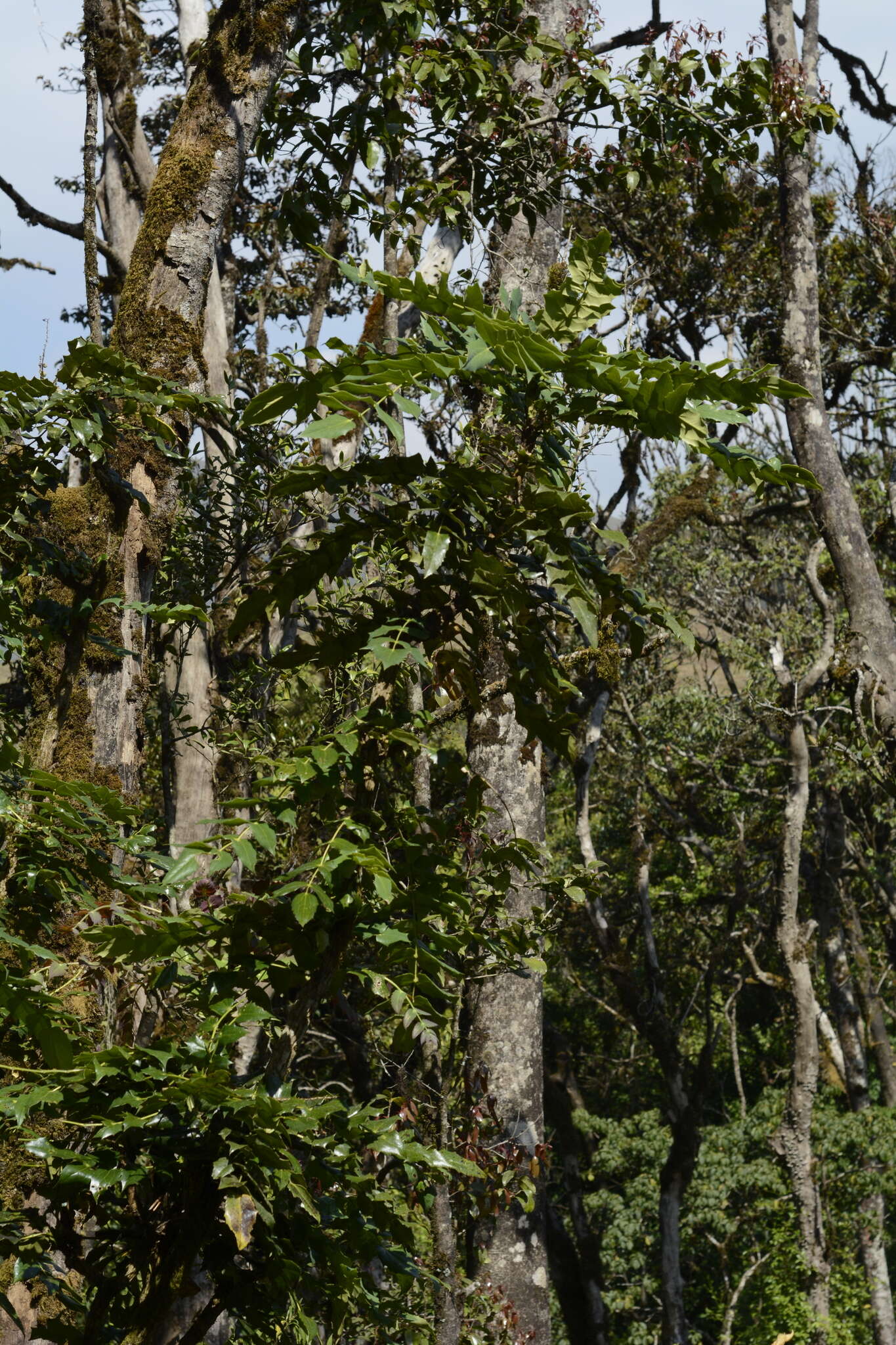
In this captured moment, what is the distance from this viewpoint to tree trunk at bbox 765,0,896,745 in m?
6.87

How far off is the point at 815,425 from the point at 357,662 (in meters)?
A: 4.99

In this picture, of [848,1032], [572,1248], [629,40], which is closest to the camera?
[629,40]

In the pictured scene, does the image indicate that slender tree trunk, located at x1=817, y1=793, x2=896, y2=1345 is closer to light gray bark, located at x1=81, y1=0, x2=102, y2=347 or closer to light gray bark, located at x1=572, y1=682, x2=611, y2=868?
light gray bark, located at x1=572, y1=682, x2=611, y2=868

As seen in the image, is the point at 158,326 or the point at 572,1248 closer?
the point at 158,326

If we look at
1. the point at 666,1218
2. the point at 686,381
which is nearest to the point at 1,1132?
the point at 686,381

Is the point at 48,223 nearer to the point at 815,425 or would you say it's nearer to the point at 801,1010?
the point at 815,425

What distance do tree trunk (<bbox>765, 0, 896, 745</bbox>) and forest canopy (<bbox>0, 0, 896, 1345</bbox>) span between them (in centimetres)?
3

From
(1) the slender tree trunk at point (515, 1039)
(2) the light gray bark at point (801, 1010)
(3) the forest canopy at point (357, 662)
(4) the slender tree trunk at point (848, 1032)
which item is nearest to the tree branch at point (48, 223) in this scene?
(3) the forest canopy at point (357, 662)

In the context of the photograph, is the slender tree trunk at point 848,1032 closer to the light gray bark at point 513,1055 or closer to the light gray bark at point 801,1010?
the light gray bark at point 801,1010

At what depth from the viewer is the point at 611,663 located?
23.9ft

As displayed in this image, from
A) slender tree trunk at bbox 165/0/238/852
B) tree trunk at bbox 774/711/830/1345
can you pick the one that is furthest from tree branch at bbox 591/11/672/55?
tree trunk at bbox 774/711/830/1345

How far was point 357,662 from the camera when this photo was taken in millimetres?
3822

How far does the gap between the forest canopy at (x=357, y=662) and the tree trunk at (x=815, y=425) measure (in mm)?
30

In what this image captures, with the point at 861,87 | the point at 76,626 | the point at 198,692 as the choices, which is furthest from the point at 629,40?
the point at 76,626
